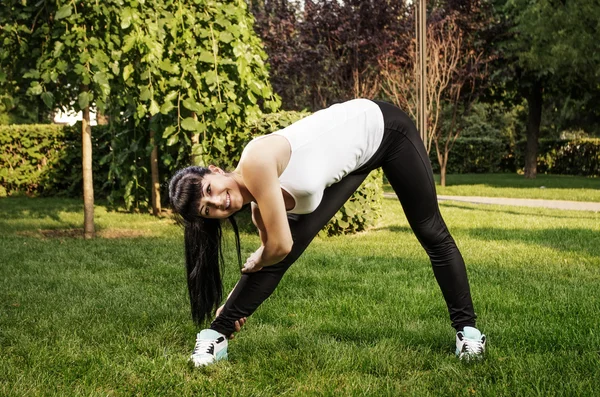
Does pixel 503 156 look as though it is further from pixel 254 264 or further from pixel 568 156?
pixel 254 264

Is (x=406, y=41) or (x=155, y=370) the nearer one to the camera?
(x=155, y=370)

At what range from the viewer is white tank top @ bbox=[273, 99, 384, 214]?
2.36 metres

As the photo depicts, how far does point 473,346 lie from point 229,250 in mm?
3353

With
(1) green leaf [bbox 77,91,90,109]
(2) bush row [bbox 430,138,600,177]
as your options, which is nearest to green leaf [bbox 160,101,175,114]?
(1) green leaf [bbox 77,91,90,109]

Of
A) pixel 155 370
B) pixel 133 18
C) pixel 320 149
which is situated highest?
pixel 133 18

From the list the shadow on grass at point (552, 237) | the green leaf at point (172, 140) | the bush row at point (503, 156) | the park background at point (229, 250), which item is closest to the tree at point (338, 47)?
the park background at point (229, 250)

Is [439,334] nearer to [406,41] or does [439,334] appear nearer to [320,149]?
[320,149]

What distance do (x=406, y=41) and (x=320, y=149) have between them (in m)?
12.7

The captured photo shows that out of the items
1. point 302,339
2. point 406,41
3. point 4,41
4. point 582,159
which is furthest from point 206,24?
point 582,159

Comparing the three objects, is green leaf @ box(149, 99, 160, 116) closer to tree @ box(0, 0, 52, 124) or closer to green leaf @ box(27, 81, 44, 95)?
green leaf @ box(27, 81, 44, 95)

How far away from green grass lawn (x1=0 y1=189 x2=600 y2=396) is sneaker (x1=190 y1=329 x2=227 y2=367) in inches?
1.8

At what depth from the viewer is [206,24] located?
6.47 metres

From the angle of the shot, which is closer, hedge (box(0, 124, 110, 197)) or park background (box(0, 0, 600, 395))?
park background (box(0, 0, 600, 395))

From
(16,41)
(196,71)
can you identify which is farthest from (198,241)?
(16,41)
